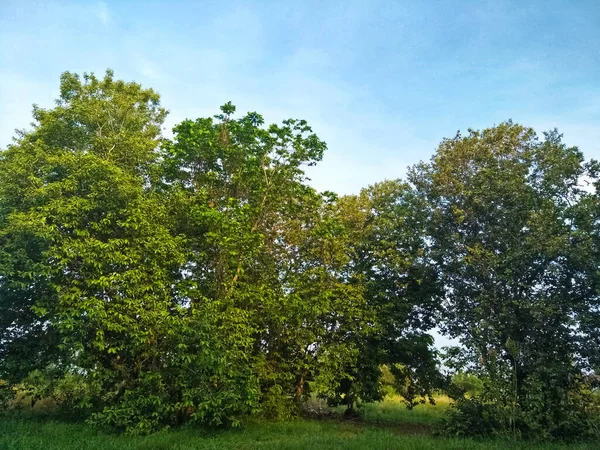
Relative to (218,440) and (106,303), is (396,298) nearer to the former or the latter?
(218,440)

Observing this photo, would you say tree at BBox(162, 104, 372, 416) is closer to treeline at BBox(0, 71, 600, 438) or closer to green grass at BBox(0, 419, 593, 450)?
treeline at BBox(0, 71, 600, 438)

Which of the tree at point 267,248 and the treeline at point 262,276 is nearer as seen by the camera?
the treeline at point 262,276

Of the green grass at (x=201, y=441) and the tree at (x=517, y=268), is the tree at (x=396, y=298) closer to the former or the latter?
the tree at (x=517, y=268)

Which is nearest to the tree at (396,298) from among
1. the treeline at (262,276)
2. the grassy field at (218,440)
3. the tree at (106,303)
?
the treeline at (262,276)

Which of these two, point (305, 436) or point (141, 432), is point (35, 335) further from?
point (305, 436)

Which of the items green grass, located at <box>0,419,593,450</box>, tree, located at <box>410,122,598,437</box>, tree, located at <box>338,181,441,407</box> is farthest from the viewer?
tree, located at <box>338,181,441,407</box>

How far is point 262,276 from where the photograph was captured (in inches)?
594

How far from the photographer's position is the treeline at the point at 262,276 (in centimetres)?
1216

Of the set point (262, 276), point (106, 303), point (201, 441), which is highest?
point (262, 276)

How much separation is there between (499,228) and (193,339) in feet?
32.8

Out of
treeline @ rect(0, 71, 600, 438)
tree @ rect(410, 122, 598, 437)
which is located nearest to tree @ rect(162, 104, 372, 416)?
treeline @ rect(0, 71, 600, 438)

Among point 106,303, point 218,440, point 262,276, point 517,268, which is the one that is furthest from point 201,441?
point 517,268

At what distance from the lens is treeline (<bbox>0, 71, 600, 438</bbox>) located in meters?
12.2

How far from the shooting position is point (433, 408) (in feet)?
80.4
